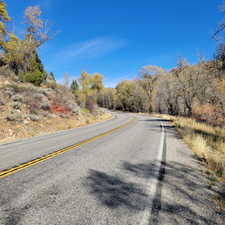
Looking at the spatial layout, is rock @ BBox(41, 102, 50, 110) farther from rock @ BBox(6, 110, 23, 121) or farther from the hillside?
rock @ BBox(6, 110, 23, 121)

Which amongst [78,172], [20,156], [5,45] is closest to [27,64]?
[5,45]

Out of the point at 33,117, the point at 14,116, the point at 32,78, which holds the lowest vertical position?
the point at 33,117

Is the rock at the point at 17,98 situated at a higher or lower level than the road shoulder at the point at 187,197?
higher

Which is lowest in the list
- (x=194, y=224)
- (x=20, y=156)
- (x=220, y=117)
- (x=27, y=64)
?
(x=20, y=156)

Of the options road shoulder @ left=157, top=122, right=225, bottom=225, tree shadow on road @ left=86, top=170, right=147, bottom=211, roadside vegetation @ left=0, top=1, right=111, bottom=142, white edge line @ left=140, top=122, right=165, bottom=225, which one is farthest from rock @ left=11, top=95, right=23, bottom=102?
road shoulder @ left=157, top=122, right=225, bottom=225

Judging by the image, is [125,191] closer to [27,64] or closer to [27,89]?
[27,89]

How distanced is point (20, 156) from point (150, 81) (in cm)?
4319

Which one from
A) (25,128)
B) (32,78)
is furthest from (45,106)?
(32,78)

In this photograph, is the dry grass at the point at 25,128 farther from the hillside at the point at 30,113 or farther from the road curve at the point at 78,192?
the road curve at the point at 78,192

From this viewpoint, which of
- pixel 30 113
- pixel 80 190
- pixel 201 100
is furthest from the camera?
pixel 201 100

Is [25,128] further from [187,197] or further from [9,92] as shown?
[187,197]

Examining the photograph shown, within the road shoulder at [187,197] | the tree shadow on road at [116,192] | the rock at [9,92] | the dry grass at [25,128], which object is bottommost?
the dry grass at [25,128]

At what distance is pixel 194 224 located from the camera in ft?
7.33

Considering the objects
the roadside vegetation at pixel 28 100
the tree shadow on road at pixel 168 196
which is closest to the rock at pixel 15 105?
the roadside vegetation at pixel 28 100
